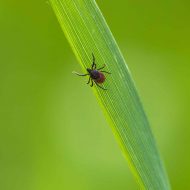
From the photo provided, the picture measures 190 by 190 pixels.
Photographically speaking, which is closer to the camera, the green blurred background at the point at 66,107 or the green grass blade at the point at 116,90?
the green grass blade at the point at 116,90

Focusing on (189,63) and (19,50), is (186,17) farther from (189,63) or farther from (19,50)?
(19,50)

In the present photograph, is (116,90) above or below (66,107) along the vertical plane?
below

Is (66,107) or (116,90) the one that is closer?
(116,90)

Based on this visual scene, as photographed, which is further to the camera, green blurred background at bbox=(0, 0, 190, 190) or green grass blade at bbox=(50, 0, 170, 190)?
green blurred background at bbox=(0, 0, 190, 190)
